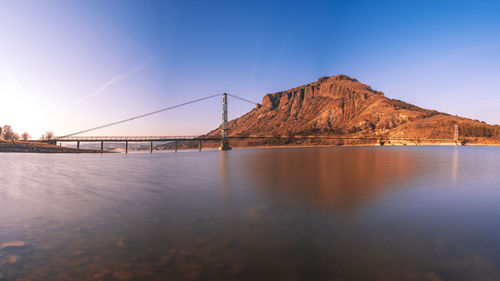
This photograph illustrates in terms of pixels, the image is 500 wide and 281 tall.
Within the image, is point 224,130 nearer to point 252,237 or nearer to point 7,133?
point 7,133

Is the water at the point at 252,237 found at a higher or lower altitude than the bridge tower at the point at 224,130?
lower

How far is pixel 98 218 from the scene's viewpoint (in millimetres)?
7914

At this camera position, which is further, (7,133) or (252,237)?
(7,133)

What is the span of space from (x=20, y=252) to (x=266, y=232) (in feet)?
18.4

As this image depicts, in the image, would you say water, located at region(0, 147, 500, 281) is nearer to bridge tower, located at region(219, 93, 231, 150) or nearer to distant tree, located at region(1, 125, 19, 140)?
bridge tower, located at region(219, 93, 231, 150)

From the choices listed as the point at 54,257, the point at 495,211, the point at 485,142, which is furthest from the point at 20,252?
the point at 485,142

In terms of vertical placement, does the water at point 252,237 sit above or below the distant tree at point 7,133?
below

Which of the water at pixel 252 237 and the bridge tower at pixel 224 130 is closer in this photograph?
the water at pixel 252 237

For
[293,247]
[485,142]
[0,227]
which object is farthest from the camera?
[485,142]

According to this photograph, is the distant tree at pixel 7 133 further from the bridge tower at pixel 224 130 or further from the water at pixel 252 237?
the water at pixel 252 237

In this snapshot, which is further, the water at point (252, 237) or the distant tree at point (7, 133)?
the distant tree at point (7, 133)

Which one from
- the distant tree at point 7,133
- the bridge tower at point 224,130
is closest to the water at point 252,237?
the bridge tower at point 224,130

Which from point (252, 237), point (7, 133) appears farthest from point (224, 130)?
point (252, 237)

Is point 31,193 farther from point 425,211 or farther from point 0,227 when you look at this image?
point 425,211
